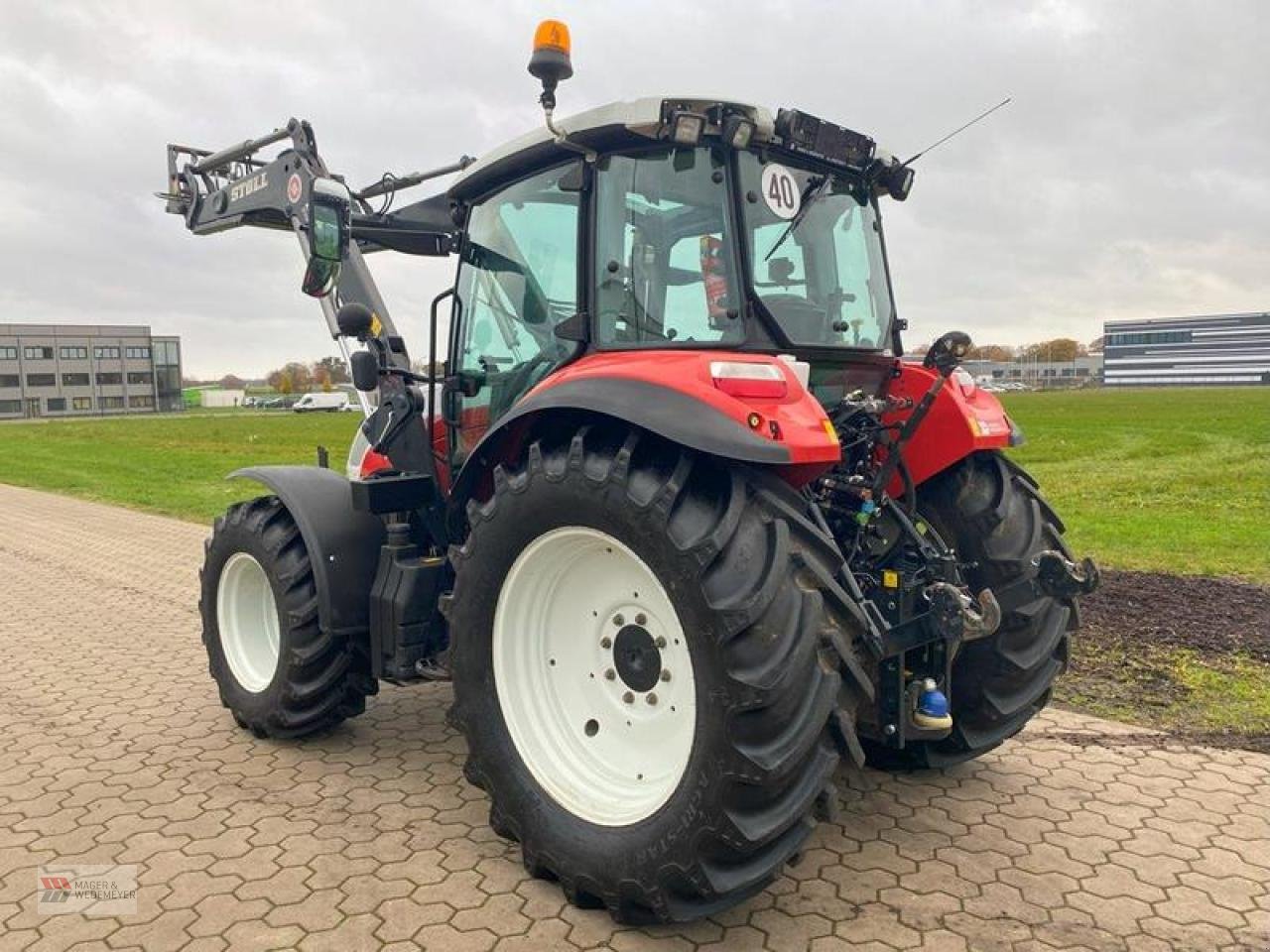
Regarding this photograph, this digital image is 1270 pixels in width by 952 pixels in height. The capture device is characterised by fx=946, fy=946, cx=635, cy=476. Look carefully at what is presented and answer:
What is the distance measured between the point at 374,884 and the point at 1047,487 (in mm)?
14503

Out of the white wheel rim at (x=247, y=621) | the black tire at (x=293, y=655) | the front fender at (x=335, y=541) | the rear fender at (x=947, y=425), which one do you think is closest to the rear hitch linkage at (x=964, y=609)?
the rear fender at (x=947, y=425)

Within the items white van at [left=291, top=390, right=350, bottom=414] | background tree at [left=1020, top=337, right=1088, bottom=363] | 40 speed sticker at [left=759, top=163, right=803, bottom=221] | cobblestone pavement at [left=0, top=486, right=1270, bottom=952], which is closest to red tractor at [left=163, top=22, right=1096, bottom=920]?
40 speed sticker at [left=759, top=163, right=803, bottom=221]

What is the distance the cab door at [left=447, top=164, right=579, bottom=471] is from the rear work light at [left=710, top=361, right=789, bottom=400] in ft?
3.16

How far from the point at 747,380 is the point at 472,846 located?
202 centimetres

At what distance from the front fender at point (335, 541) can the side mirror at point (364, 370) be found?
1.65 ft

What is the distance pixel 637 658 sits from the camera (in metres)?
3.20

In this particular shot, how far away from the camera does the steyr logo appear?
623cm

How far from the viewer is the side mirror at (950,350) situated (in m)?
3.70

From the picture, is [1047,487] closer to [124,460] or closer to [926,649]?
[926,649]

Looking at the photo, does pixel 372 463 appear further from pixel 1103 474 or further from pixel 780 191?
pixel 1103 474

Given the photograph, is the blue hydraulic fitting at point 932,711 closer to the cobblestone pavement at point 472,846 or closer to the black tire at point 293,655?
the cobblestone pavement at point 472,846

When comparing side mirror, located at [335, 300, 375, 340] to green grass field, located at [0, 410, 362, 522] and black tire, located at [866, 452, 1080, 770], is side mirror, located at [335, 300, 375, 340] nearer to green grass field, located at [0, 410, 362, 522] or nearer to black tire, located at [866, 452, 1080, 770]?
black tire, located at [866, 452, 1080, 770]

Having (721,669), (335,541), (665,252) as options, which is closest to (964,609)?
(721,669)

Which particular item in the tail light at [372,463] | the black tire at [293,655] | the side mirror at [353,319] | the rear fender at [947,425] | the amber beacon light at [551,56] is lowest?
the black tire at [293,655]
